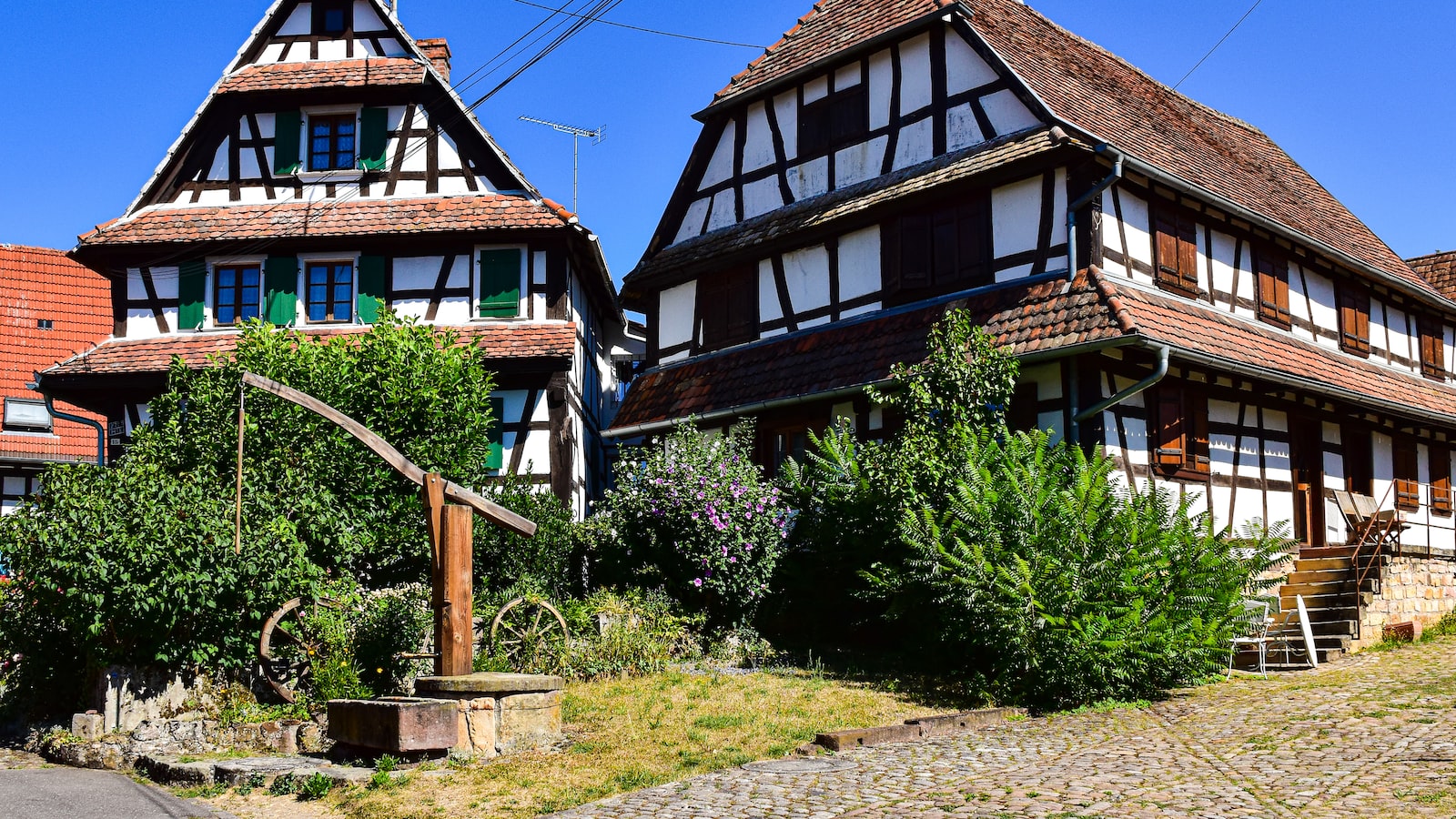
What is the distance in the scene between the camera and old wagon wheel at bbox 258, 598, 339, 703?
485 inches

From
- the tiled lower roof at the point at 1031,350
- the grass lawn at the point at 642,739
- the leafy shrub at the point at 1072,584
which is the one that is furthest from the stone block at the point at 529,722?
the tiled lower roof at the point at 1031,350

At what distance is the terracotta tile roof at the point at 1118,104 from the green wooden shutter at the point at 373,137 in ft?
18.8

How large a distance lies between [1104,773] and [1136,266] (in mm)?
9789

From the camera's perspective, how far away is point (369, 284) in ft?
70.4

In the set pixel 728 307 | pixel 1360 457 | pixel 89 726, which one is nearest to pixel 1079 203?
pixel 728 307

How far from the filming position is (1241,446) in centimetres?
1764

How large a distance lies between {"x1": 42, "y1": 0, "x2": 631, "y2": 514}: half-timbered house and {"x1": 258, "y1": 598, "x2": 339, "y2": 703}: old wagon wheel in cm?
799

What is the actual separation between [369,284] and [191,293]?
9.87ft

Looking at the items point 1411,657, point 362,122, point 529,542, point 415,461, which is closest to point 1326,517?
point 1411,657

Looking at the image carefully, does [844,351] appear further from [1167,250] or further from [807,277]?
[1167,250]

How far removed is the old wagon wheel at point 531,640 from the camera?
13.1 m

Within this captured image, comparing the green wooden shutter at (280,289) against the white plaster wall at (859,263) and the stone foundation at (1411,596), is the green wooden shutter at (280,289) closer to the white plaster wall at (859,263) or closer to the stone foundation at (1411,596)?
the white plaster wall at (859,263)

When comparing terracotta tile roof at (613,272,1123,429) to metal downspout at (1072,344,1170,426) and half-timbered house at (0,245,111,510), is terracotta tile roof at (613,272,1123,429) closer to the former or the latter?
metal downspout at (1072,344,1170,426)

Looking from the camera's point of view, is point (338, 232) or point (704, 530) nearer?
point (704, 530)
